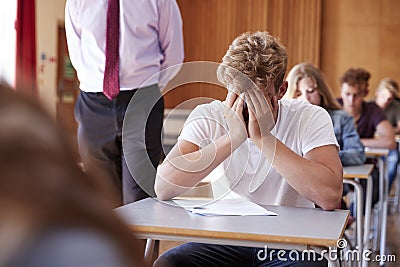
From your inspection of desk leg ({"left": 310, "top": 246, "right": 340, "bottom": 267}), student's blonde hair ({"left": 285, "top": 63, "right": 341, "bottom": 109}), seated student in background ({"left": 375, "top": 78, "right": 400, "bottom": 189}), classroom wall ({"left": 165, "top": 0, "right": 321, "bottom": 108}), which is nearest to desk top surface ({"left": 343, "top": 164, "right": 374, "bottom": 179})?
student's blonde hair ({"left": 285, "top": 63, "right": 341, "bottom": 109})

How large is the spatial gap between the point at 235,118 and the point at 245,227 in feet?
1.49

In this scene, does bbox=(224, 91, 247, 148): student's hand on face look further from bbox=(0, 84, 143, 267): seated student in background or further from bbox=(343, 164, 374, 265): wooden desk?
bbox=(0, 84, 143, 267): seated student in background

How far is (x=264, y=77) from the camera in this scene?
2033mm

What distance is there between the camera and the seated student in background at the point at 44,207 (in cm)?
21

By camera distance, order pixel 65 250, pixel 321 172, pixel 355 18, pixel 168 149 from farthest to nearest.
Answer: pixel 355 18 < pixel 168 149 < pixel 321 172 < pixel 65 250

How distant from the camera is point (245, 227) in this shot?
5.47 ft

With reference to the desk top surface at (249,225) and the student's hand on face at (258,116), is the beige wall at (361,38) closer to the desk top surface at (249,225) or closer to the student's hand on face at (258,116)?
the student's hand on face at (258,116)

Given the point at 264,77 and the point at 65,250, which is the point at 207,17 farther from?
the point at 65,250

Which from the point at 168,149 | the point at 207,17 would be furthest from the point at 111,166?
the point at 207,17

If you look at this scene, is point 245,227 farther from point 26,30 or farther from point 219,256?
point 26,30

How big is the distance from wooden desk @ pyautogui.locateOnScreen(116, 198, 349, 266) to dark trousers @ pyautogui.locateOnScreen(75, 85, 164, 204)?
628 millimetres

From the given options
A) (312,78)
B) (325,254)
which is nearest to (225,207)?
(325,254)

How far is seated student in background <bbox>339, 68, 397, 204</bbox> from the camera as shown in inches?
192

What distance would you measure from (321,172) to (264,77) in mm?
321
